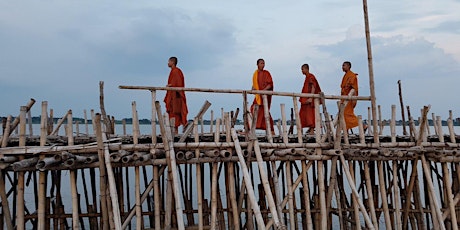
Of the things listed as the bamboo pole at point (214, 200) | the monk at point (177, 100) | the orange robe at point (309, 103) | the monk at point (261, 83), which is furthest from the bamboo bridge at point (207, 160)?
the orange robe at point (309, 103)

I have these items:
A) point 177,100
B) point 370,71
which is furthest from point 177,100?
point 370,71

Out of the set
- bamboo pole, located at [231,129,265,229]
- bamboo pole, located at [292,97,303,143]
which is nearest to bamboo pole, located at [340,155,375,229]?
bamboo pole, located at [292,97,303,143]

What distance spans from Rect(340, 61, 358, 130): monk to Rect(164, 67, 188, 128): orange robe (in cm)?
322

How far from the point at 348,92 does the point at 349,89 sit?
2.5 inches

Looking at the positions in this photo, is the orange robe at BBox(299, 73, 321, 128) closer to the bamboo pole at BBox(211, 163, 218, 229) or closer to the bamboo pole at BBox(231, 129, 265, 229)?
the bamboo pole at BBox(231, 129, 265, 229)

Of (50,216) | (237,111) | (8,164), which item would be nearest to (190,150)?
→ (237,111)

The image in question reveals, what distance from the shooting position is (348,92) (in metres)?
8.03

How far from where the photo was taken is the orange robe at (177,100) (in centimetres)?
793

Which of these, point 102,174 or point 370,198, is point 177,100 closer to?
point 102,174

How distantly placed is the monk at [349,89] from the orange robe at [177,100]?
3223 millimetres

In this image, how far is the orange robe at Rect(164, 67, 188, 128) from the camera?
26.0ft

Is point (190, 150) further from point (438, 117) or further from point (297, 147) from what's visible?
point (438, 117)

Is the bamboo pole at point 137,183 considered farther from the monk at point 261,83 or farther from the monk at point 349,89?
the monk at point 349,89

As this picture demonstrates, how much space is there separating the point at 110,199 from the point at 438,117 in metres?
5.52
